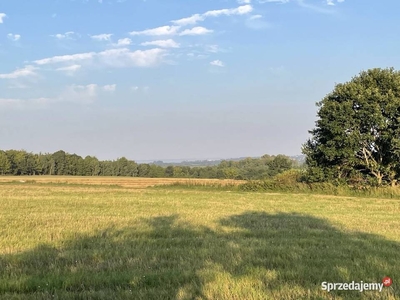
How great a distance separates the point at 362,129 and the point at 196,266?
96.8 feet

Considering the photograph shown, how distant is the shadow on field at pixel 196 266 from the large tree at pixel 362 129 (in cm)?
2360

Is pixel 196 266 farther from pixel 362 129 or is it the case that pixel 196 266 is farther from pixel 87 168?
pixel 87 168

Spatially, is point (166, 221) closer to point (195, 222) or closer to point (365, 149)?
point (195, 222)

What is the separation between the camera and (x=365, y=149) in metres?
32.3

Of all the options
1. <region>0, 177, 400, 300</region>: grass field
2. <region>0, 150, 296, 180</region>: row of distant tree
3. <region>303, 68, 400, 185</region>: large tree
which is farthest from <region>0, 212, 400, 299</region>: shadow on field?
<region>0, 150, 296, 180</region>: row of distant tree

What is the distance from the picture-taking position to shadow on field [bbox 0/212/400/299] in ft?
15.7

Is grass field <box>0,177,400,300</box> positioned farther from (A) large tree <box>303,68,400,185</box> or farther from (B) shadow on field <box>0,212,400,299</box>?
(A) large tree <box>303,68,400,185</box>

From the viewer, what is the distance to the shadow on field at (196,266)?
15.7ft

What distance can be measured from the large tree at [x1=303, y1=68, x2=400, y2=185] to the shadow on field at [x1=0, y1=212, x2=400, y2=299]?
77.4ft

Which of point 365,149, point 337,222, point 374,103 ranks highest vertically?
point 374,103

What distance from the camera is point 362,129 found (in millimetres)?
31781

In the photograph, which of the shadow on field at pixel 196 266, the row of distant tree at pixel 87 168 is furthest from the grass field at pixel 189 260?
the row of distant tree at pixel 87 168

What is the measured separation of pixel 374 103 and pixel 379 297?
95.4 feet

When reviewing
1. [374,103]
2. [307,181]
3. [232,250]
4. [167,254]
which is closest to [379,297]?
[232,250]
